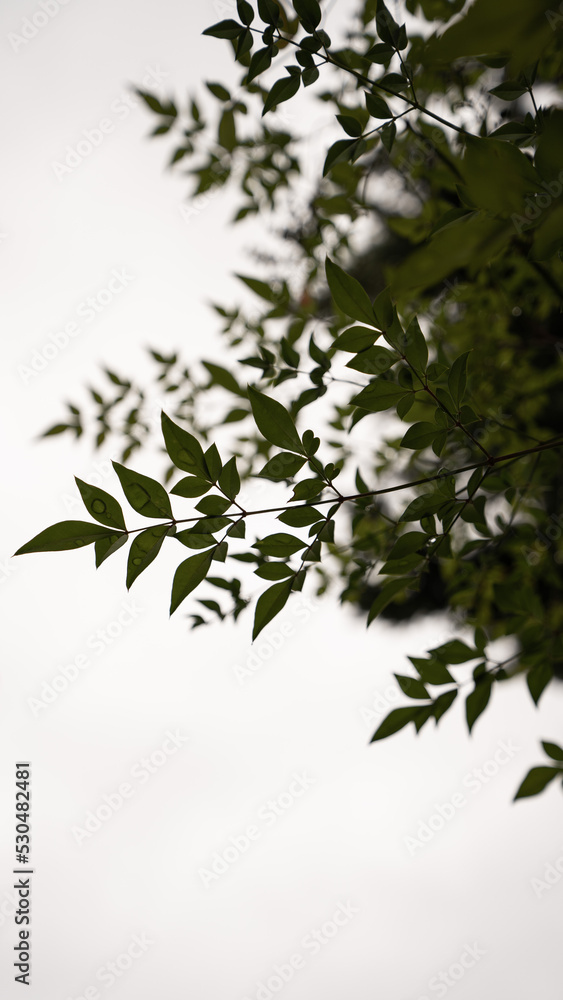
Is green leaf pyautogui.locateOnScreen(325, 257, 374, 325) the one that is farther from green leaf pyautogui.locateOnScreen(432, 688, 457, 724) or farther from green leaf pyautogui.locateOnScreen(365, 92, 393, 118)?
green leaf pyautogui.locateOnScreen(432, 688, 457, 724)

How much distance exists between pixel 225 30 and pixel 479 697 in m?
0.64

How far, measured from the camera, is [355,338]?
1.35 ft

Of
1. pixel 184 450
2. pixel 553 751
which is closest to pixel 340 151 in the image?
pixel 184 450

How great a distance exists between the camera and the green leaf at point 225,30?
446 millimetres

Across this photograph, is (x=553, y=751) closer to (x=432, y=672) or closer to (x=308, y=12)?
(x=432, y=672)

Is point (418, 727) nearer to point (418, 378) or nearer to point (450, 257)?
point (418, 378)

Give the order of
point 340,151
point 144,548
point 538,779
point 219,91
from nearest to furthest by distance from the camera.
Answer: point 144,548
point 340,151
point 538,779
point 219,91

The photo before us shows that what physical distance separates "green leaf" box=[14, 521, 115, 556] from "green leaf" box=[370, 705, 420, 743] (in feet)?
1.24

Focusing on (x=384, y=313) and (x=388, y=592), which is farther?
(x=388, y=592)

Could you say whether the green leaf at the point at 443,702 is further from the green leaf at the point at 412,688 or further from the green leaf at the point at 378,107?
the green leaf at the point at 378,107

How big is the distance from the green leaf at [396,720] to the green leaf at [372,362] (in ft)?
1.28

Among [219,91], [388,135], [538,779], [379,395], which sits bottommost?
[538,779]

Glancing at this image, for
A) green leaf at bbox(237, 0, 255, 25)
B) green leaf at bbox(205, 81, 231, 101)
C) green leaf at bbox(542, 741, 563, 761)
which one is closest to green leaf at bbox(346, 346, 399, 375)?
green leaf at bbox(237, 0, 255, 25)

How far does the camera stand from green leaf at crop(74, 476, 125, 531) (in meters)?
0.39
